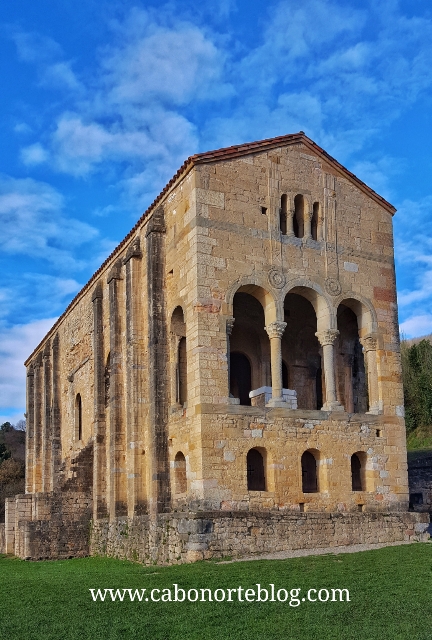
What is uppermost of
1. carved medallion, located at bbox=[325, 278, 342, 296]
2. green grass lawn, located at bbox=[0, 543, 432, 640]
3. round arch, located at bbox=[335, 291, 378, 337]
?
carved medallion, located at bbox=[325, 278, 342, 296]

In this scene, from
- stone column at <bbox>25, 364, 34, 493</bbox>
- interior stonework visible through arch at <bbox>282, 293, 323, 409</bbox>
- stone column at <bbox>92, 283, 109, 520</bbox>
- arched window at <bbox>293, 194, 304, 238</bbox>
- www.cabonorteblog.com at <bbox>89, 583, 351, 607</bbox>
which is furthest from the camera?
stone column at <bbox>25, 364, 34, 493</bbox>

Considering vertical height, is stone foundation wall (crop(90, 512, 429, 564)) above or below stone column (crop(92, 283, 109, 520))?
below

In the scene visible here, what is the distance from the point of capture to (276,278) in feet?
67.1

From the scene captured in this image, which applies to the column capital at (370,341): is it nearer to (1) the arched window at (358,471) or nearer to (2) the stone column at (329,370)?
(2) the stone column at (329,370)

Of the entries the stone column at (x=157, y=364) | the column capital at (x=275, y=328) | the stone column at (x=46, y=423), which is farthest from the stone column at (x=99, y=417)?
the stone column at (x=46, y=423)

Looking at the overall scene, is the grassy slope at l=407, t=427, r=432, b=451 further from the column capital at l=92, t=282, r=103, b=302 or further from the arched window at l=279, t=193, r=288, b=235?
the arched window at l=279, t=193, r=288, b=235

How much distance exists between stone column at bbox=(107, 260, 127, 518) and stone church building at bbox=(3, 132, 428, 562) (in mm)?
51

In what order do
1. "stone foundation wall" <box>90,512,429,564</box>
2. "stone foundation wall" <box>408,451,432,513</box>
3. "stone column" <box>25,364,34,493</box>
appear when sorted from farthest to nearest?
"stone column" <box>25,364,34,493</box> < "stone foundation wall" <box>408,451,432,513</box> < "stone foundation wall" <box>90,512,429,564</box>

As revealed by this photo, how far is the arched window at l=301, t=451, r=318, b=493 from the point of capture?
22.0 metres

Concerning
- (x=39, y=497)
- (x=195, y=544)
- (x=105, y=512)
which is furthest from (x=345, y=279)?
(x=39, y=497)

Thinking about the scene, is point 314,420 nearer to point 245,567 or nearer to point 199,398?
point 199,398

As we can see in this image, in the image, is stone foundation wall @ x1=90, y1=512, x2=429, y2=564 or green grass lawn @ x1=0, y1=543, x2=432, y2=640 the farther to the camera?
stone foundation wall @ x1=90, y1=512, x2=429, y2=564

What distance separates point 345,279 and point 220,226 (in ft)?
13.6

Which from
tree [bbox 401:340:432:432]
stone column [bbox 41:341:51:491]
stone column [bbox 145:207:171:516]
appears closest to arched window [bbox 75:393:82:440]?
stone column [bbox 41:341:51:491]
